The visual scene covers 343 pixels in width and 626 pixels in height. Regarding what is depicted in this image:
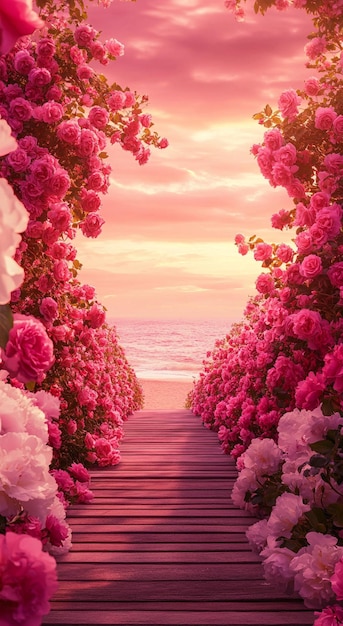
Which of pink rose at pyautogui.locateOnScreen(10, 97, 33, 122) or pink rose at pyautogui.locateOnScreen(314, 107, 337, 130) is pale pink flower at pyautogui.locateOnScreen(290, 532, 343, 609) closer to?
pink rose at pyautogui.locateOnScreen(314, 107, 337, 130)

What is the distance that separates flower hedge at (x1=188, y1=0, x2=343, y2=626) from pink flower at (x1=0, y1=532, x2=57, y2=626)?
1456mm

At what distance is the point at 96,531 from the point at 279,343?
6.92ft

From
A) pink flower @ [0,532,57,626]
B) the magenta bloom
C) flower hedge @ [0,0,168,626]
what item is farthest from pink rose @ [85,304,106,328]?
pink flower @ [0,532,57,626]

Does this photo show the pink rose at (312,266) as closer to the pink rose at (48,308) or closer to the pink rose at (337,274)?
the pink rose at (337,274)

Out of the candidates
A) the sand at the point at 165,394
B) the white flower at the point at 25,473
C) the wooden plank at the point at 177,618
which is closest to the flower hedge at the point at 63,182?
the wooden plank at the point at 177,618

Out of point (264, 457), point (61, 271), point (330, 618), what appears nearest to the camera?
point (330, 618)

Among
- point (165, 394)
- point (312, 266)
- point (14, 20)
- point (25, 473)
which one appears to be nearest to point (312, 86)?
point (312, 266)

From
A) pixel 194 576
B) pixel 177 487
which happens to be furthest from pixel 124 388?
pixel 194 576

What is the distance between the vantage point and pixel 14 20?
3.65 feet

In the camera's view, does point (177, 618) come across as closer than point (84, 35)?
Yes

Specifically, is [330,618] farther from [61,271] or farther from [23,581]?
[61,271]

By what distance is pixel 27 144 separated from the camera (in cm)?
456

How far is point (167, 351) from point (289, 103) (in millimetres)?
→ 43709

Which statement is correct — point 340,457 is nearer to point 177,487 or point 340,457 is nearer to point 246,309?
point 177,487
